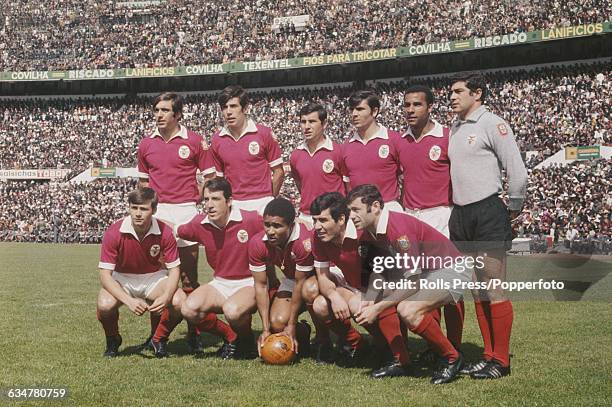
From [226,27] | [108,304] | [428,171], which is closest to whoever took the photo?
[428,171]

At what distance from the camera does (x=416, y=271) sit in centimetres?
518

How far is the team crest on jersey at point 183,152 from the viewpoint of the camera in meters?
7.16

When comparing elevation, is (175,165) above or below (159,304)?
above

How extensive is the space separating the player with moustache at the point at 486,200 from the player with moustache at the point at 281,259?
1.35 meters

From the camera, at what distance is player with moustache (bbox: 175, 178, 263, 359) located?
20.3ft

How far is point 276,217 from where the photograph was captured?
5.68m

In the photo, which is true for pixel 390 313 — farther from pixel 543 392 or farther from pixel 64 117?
pixel 64 117

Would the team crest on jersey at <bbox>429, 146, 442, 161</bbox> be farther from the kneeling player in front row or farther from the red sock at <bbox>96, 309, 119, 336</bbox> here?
the red sock at <bbox>96, 309, 119, 336</bbox>

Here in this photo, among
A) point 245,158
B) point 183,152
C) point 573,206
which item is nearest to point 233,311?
point 245,158

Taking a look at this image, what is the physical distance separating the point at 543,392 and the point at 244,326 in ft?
9.02

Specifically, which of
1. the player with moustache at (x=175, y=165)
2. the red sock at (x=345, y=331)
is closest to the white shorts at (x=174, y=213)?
the player with moustache at (x=175, y=165)

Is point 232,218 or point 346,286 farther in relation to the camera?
point 232,218

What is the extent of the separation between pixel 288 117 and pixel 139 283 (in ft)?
101

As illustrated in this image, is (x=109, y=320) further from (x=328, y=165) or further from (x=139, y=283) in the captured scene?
(x=328, y=165)
